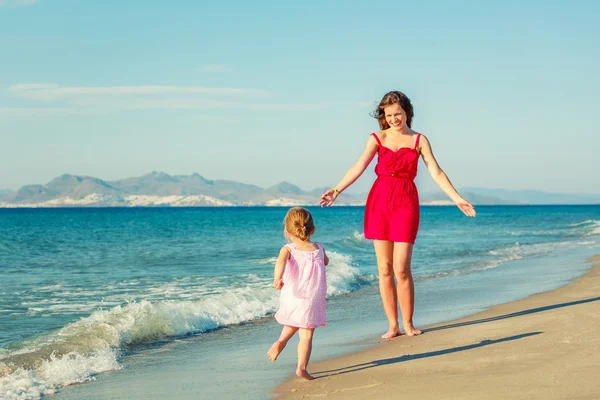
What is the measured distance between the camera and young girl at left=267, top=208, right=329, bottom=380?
5.02 metres

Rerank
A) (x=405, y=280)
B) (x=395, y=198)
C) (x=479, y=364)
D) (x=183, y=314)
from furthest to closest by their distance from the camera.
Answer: (x=183, y=314) → (x=405, y=280) → (x=395, y=198) → (x=479, y=364)

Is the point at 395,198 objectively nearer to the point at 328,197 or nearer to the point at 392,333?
the point at 328,197

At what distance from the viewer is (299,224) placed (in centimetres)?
501

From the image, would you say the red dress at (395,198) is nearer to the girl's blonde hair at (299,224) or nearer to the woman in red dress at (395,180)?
the woman in red dress at (395,180)

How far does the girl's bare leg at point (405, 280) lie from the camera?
5941 millimetres

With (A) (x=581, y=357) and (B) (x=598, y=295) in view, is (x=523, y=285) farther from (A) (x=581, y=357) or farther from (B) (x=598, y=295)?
(A) (x=581, y=357)

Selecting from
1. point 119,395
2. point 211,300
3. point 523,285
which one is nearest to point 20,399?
point 119,395

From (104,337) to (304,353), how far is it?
10.5 feet

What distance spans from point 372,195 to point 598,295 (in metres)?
3.81

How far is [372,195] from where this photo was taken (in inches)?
237

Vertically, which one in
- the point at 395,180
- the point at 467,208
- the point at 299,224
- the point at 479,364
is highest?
the point at 395,180

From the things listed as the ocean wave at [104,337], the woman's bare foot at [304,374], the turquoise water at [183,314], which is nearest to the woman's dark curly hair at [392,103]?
the turquoise water at [183,314]

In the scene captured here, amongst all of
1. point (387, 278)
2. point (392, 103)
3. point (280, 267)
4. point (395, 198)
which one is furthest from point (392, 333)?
point (392, 103)

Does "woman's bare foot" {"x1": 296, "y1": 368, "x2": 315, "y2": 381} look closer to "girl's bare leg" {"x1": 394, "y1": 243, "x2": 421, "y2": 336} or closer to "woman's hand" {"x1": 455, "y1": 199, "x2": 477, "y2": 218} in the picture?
"girl's bare leg" {"x1": 394, "y1": 243, "x2": 421, "y2": 336}
